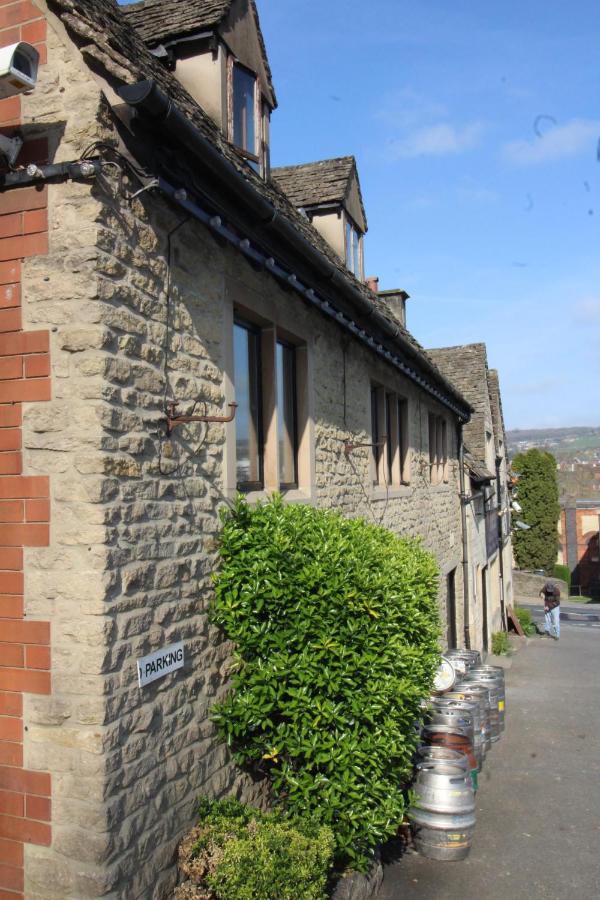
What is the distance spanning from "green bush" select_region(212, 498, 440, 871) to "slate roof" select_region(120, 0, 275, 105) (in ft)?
11.3

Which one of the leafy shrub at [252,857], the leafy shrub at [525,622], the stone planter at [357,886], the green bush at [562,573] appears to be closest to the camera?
the leafy shrub at [252,857]

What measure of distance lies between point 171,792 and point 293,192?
7.64 meters

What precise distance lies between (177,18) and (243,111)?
794 millimetres

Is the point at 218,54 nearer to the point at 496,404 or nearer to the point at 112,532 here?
the point at 112,532

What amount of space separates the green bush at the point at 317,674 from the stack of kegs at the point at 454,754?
124cm

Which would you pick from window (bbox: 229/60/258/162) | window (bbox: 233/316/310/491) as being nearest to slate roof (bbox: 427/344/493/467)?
window (bbox: 233/316/310/491)

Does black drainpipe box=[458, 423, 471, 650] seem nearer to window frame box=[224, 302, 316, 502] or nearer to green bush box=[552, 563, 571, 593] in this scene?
window frame box=[224, 302, 316, 502]

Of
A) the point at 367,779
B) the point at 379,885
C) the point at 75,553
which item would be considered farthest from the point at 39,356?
the point at 379,885

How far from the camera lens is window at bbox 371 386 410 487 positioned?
9.20 metres

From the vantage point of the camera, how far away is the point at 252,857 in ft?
12.2

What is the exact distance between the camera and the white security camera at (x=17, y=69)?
3.13 m

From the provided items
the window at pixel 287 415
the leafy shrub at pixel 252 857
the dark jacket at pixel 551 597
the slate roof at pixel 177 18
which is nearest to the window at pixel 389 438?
the window at pixel 287 415

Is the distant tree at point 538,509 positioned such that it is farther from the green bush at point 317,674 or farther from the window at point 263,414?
the green bush at point 317,674

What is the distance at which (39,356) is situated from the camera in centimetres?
346
